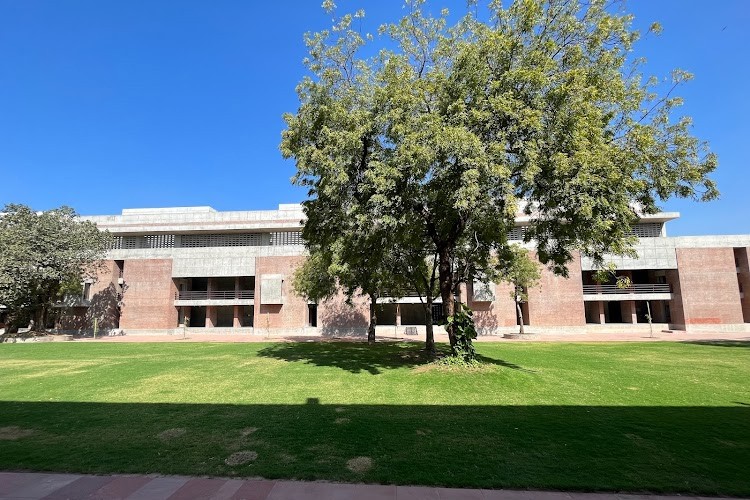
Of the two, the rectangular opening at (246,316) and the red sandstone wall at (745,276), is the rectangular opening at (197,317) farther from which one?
the red sandstone wall at (745,276)

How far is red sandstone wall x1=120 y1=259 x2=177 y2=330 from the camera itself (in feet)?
149

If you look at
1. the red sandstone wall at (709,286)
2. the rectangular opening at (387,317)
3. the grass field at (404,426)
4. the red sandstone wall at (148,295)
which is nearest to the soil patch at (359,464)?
the grass field at (404,426)

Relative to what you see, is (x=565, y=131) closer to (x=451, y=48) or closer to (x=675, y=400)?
(x=451, y=48)

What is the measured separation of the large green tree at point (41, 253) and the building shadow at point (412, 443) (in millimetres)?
31162

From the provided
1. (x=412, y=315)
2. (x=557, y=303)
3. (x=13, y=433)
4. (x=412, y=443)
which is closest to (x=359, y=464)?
(x=412, y=443)

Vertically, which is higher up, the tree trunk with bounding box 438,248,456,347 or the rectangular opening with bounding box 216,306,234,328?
the tree trunk with bounding box 438,248,456,347

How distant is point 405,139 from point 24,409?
11.1m

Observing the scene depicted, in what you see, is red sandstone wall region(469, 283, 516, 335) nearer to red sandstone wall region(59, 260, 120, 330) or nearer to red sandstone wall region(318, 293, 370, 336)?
red sandstone wall region(318, 293, 370, 336)

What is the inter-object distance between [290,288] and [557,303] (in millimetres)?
28136

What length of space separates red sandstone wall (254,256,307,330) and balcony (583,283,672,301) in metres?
30.3

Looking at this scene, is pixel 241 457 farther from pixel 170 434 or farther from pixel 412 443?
pixel 412 443

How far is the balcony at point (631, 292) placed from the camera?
42.9 meters

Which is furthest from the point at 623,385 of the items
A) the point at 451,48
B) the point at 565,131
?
the point at 451,48

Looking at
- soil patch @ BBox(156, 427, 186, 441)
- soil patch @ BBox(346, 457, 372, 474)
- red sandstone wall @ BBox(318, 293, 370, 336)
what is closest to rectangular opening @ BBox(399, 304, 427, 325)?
red sandstone wall @ BBox(318, 293, 370, 336)
